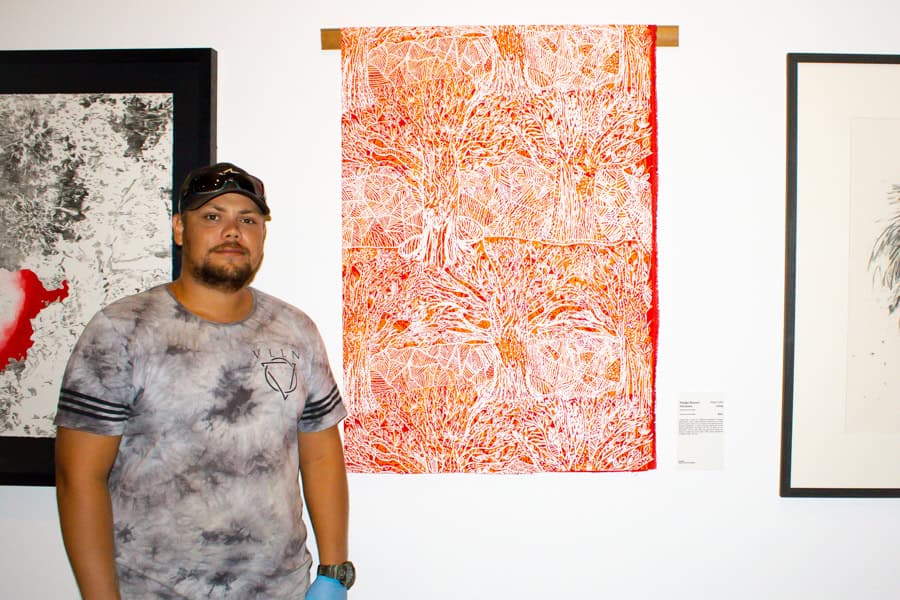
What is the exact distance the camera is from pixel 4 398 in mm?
1441

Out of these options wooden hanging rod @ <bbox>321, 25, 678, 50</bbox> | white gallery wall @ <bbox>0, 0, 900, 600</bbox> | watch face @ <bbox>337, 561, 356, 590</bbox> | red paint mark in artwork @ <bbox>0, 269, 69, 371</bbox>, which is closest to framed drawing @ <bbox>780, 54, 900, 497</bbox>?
white gallery wall @ <bbox>0, 0, 900, 600</bbox>

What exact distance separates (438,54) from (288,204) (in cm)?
54

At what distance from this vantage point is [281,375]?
46.5 inches

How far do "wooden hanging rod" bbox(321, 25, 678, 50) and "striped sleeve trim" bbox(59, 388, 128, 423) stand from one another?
99 centimetres

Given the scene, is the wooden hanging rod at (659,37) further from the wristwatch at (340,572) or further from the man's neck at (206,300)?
the wristwatch at (340,572)

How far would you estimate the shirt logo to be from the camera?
1.17 meters

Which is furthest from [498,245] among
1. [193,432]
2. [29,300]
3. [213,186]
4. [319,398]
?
[29,300]

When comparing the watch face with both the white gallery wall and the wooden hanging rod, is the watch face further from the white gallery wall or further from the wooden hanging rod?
the wooden hanging rod

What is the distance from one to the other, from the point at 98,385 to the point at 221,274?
0.31 metres

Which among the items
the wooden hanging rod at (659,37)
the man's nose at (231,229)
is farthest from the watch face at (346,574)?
Result: the wooden hanging rod at (659,37)

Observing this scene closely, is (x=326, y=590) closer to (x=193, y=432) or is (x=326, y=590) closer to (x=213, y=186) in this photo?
(x=193, y=432)

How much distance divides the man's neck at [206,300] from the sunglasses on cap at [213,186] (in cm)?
17

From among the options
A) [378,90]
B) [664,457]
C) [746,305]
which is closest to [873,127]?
[746,305]

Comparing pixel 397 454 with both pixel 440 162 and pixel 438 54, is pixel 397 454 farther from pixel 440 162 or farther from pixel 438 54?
pixel 438 54
